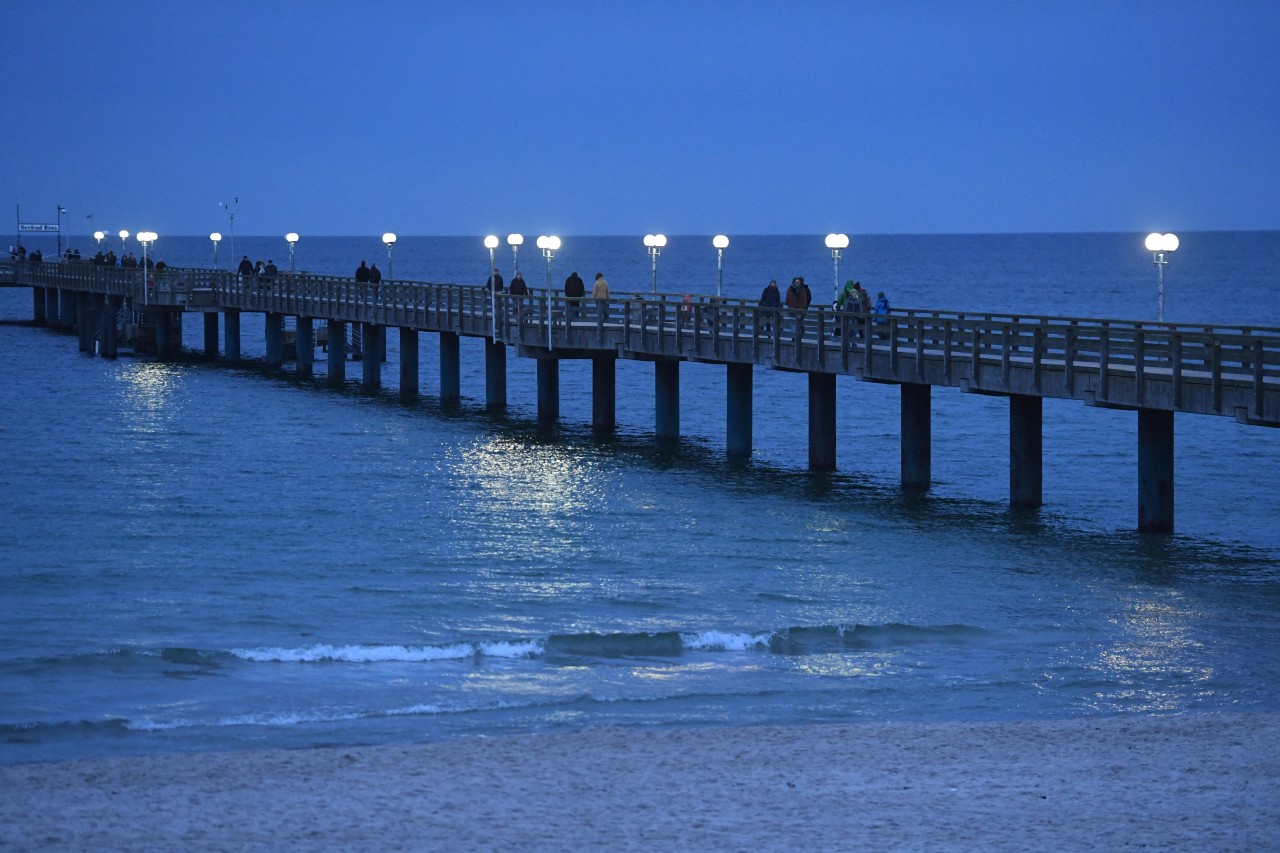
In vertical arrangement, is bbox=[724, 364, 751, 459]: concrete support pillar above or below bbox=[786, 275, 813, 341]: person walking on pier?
below

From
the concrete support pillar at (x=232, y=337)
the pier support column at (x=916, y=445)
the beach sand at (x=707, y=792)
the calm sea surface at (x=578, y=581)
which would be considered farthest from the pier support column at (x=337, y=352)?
the beach sand at (x=707, y=792)

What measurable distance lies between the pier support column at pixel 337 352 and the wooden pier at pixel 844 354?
0.27 feet

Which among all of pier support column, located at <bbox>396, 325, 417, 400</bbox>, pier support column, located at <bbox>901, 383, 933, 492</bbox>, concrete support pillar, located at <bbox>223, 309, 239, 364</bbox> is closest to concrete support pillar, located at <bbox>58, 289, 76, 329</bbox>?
concrete support pillar, located at <bbox>223, 309, 239, 364</bbox>

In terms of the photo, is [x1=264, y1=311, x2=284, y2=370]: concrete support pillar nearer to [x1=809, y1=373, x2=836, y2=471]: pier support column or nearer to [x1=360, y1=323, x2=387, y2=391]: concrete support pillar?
[x1=360, y1=323, x2=387, y2=391]: concrete support pillar

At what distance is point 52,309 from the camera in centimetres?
9031

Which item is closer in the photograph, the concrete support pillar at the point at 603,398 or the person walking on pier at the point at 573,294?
the person walking on pier at the point at 573,294

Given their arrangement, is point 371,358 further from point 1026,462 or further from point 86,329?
point 1026,462

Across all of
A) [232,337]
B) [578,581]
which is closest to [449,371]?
[232,337]

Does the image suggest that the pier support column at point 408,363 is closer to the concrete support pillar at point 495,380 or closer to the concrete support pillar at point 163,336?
the concrete support pillar at point 495,380

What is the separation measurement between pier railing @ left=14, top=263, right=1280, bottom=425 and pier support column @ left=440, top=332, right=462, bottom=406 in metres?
1.21

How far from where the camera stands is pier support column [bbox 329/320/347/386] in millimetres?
57750

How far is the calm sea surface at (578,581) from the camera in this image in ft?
59.6

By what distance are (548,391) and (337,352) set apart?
1449 centimetres

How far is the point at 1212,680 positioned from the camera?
62.3ft
